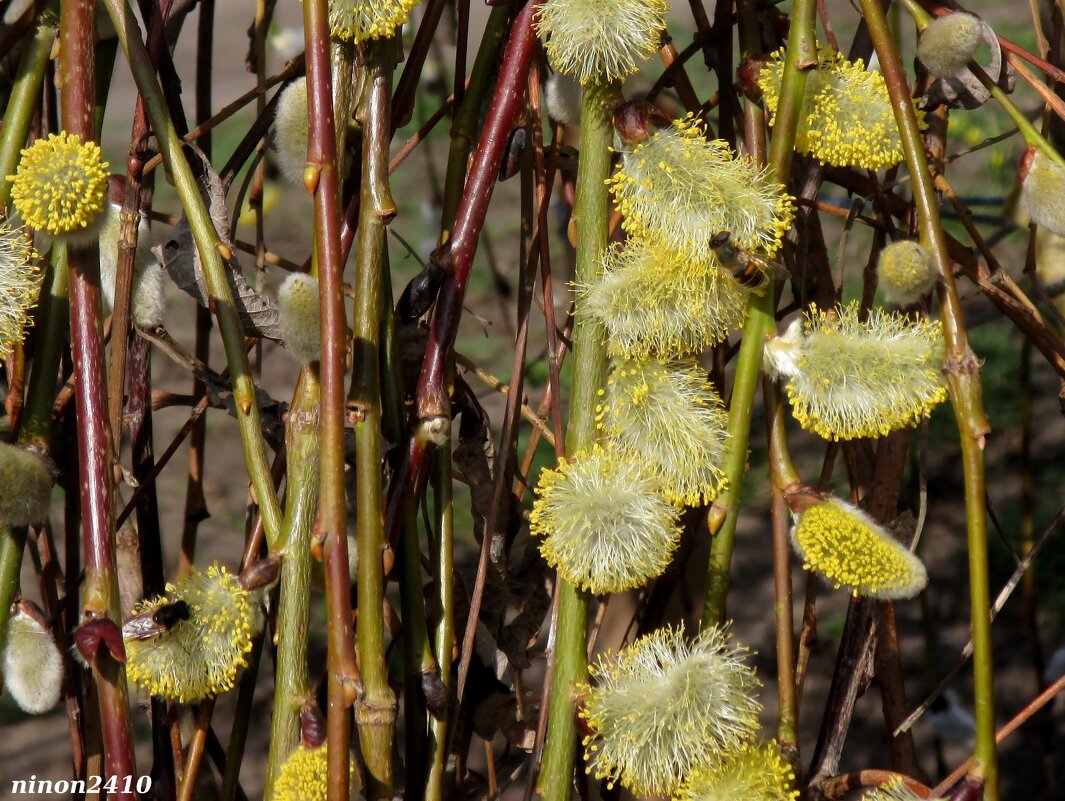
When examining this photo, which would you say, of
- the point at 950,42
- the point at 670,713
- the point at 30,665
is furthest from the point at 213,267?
the point at 950,42

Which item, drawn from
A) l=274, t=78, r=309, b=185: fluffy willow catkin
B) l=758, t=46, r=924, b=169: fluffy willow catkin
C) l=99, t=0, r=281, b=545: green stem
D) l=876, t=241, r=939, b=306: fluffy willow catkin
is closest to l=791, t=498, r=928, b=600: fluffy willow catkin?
l=876, t=241, r=939, b=306: fluffy willow catkin

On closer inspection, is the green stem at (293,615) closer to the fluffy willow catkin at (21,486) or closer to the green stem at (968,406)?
the fluffy willow catkin at (21,486)

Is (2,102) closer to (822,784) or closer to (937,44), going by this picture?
(937,44)

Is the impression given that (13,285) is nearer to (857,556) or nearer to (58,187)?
(58,187)

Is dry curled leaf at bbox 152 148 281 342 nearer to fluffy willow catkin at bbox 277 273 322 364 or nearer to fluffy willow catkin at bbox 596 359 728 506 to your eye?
fluffy willow catkin at bbox 277 273 322 364

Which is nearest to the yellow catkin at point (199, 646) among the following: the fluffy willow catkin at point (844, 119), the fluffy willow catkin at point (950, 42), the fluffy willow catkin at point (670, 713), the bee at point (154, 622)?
the bee at point (154, 622)
